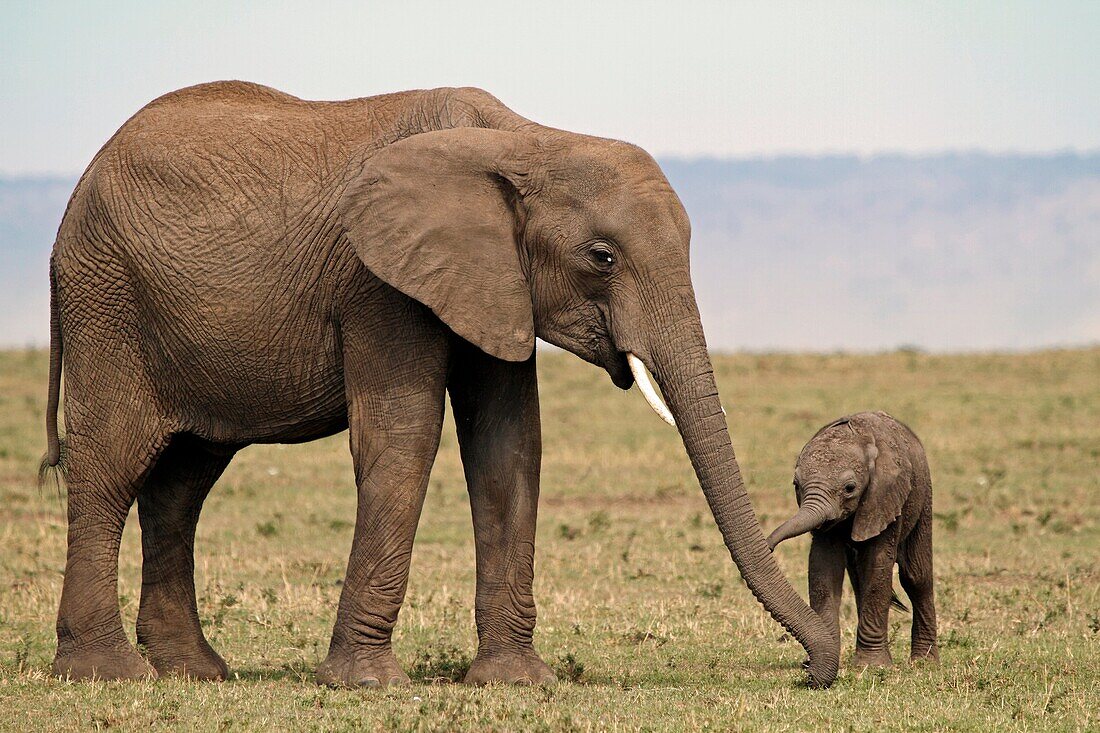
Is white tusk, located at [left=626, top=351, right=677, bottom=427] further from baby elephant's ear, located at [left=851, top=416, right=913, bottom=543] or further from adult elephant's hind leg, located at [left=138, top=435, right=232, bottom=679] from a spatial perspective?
adult elephant's hind leg, located at [left=138, top=435, right=232, bottom=679]

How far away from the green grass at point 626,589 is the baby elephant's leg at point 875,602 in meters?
0.33

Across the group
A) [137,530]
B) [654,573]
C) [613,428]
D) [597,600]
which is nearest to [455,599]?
[597,600]

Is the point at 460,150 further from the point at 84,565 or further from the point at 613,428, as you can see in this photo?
the point at 613,428

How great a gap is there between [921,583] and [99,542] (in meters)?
5.79

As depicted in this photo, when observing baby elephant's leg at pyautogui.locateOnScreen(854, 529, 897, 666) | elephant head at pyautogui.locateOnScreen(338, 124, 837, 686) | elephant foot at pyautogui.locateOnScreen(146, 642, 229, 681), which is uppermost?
Answer: elephant head at pyautogui.locateOnScreen(338, 124, 837, 686)

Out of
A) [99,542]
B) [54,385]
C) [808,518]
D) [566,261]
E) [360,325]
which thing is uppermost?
[566,261]

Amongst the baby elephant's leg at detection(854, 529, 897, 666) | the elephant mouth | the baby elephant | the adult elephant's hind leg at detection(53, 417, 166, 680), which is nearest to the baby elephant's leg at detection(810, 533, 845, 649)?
the baby elephant

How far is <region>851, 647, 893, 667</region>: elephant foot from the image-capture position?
37.5 ft

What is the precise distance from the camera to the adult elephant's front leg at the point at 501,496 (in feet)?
34.1

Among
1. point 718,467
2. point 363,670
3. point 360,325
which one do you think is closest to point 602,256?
point 718,467

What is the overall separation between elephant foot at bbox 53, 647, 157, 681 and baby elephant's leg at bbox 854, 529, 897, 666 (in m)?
4.81

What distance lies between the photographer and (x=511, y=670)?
10461mm

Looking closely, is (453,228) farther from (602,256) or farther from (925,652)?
(925,652)

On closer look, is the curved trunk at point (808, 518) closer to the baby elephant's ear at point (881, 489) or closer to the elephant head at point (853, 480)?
the elephant head at point (853, 480)
